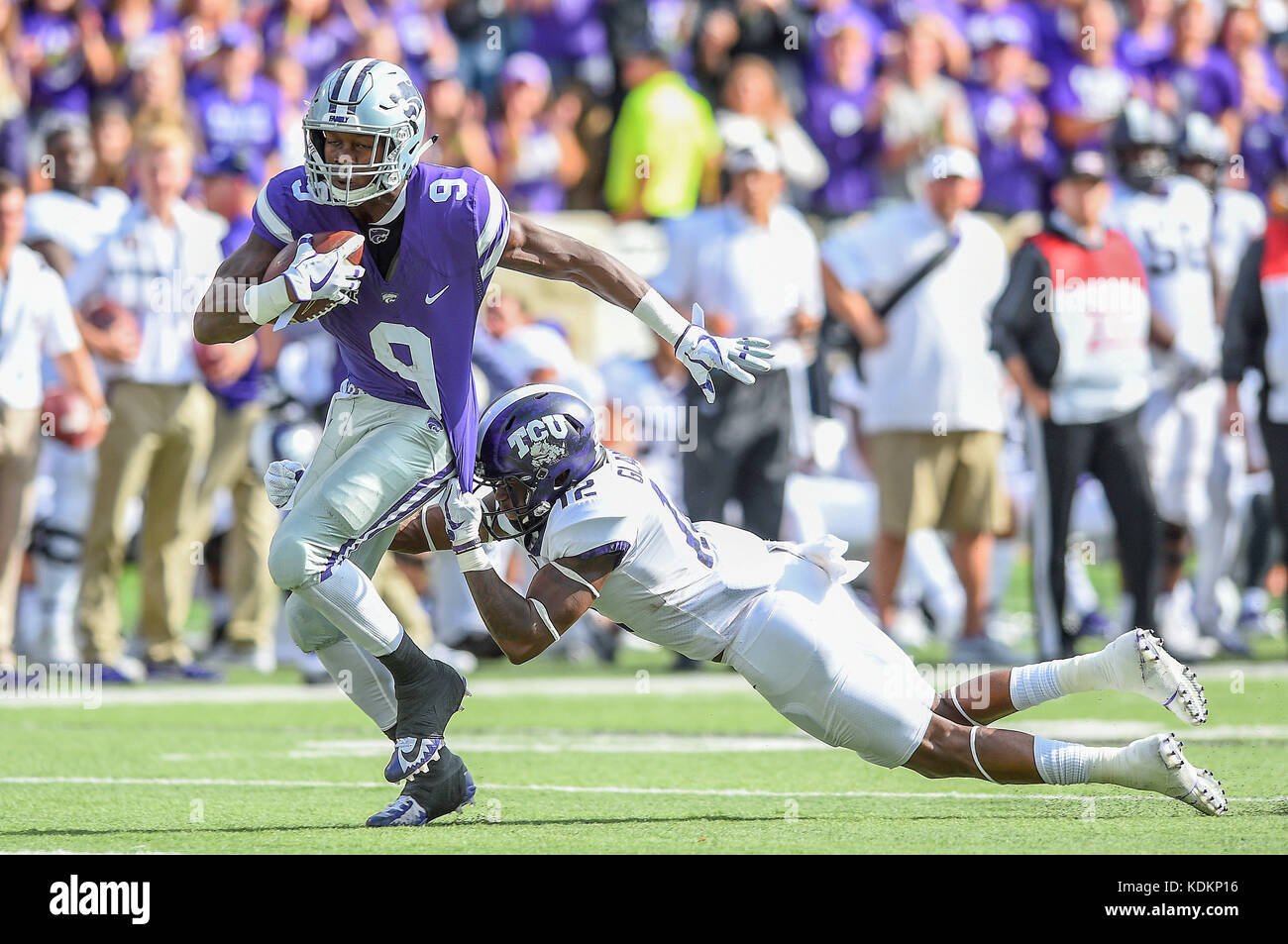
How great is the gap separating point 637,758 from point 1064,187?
4.03m

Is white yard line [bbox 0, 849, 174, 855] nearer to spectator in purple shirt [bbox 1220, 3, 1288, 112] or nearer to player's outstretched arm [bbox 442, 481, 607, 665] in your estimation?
player's outstretched arm [bbox 442, 481, 607, 665]

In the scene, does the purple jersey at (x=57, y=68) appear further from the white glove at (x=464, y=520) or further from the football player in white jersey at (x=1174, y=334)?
the white glove at (x=464, y=520)

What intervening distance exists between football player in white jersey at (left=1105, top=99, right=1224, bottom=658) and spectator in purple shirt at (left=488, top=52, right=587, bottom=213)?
4051 mm

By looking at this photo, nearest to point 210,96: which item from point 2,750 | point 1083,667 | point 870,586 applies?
point 870,586

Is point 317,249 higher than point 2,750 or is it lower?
higher

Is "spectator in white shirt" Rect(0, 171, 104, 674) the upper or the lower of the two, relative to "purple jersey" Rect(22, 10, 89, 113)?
lower

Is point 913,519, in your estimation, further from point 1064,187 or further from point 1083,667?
point 1083,667

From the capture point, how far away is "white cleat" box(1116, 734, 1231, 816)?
5.25 metres

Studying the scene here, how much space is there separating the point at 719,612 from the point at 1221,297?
20.6ft

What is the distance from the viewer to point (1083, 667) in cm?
567

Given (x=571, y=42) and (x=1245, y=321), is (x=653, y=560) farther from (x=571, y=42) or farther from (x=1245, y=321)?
(x=571, y=42)

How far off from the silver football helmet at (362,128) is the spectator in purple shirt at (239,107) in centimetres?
540

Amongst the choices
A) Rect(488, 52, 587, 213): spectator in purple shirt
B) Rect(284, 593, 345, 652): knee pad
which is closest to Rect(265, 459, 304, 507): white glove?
Rect(284, 593, 345, 652): knee pad
